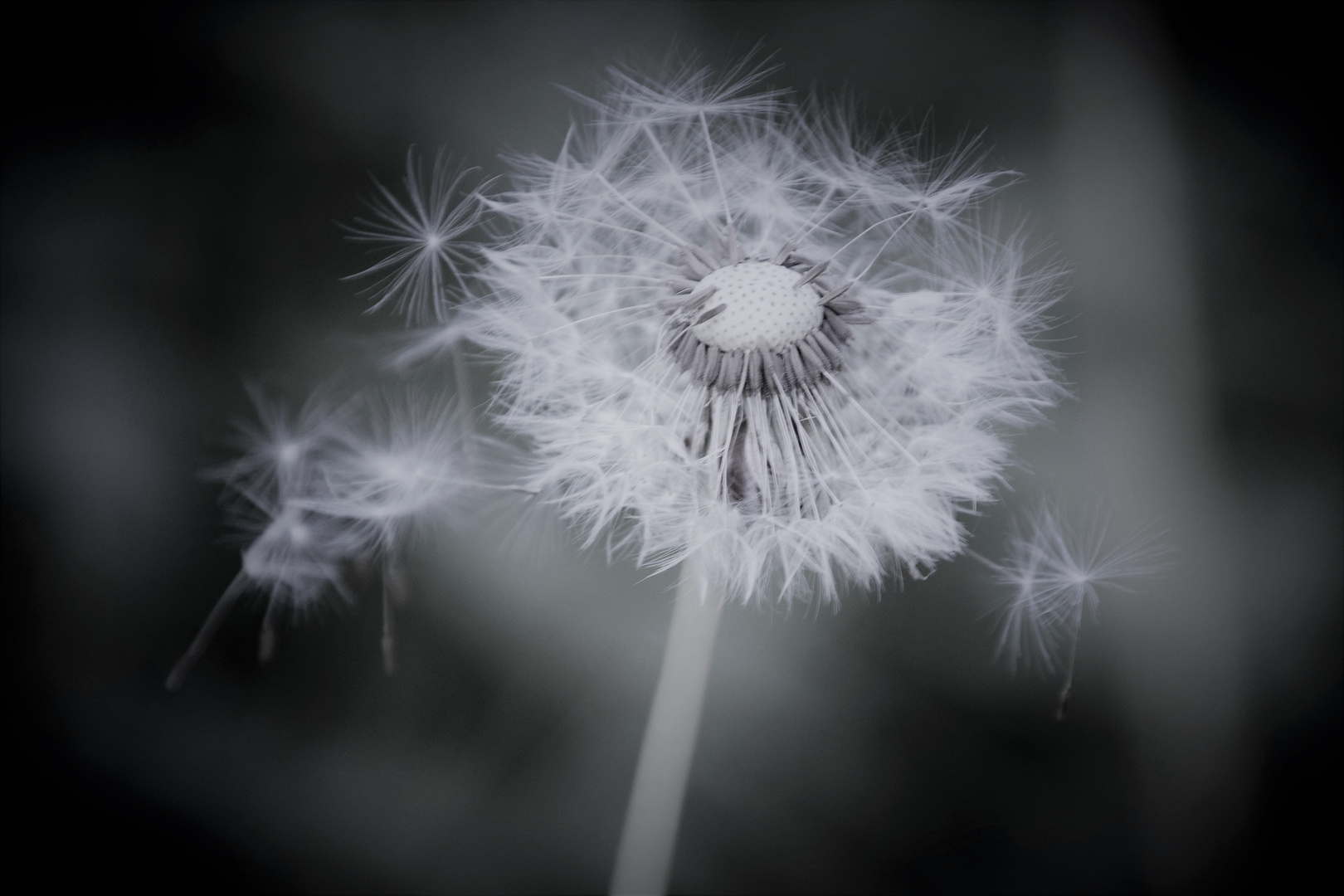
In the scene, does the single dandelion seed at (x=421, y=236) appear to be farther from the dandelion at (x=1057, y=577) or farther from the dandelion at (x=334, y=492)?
the dandelion at (x=1057, y=577)

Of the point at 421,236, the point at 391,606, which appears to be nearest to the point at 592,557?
the point at 391,606

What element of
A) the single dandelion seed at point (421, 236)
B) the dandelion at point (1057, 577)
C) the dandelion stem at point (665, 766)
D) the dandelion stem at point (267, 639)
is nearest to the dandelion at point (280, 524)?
the dandelion stem at point (267, 639)

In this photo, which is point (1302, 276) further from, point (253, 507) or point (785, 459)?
point (253, 507)

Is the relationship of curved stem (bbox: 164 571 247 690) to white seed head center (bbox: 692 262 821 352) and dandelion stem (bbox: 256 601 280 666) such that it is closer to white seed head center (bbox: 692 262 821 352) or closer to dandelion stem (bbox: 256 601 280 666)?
dandelion stem (bbox: 256 601 280 666)

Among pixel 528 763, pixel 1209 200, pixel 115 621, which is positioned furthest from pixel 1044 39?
pixel 115 621

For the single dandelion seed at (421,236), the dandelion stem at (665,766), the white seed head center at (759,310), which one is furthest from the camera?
the dandelion stem at (665,766)

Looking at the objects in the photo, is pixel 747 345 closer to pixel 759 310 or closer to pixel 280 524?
pixel 759 310

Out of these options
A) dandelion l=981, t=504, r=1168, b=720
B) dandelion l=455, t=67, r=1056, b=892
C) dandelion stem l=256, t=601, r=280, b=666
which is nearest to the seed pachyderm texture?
dandelion l=455, t=67, r=1056, b=892
